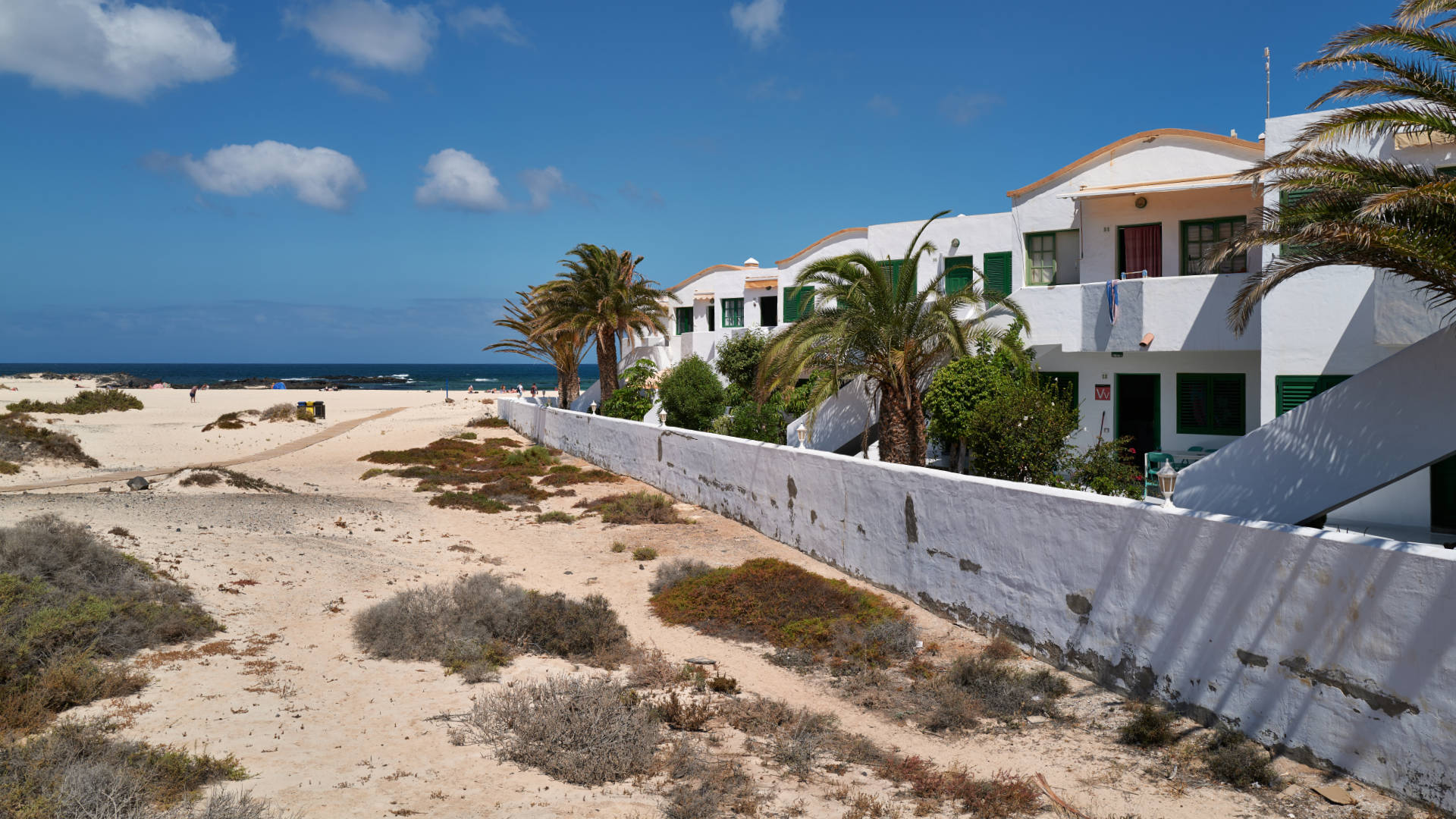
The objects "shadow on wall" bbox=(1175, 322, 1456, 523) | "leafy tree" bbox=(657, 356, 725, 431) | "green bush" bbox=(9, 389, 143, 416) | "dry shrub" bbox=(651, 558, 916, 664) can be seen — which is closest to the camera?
"shadow on wall" bbox=(1175, 322, 1456, 523)

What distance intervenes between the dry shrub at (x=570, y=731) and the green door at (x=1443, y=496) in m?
13.1

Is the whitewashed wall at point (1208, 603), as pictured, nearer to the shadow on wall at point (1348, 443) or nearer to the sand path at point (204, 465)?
the shadow on wall at point (1348, 443)

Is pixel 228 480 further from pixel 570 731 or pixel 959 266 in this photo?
pixel 959 266

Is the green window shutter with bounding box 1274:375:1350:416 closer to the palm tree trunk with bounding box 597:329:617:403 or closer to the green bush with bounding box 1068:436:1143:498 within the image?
the green bush with bounding box 1068:436:1143:498

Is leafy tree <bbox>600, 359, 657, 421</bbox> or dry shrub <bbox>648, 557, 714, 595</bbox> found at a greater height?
leafy tree <bbox>600, 359, 657, 421</bbox>

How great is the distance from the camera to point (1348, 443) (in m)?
9.79

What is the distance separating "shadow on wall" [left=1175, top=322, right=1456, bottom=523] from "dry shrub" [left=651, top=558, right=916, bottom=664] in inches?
201

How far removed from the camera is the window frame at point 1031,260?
19797 mm

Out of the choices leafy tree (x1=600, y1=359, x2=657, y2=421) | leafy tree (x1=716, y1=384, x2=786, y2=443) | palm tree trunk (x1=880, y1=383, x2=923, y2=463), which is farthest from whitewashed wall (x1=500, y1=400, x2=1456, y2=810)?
leafy tree (x1=600, y1=359, x2=657, y2=421)

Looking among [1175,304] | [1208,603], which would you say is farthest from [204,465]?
[1208,603]

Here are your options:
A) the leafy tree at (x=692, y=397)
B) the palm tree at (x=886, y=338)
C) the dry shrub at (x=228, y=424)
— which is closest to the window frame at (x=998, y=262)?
the palm tree at (x=886, y=338)

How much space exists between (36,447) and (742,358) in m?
21.8

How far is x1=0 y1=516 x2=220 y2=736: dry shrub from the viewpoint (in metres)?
6.55

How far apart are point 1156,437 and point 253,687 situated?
1712cm
